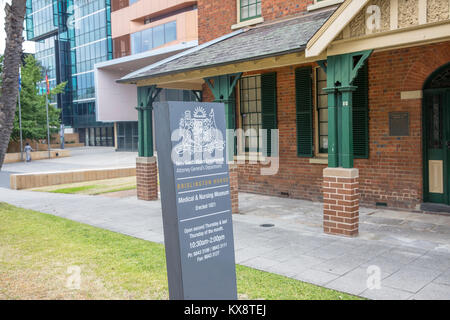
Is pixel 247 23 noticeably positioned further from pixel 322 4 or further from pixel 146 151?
pixel 146 151

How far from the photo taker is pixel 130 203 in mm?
11695

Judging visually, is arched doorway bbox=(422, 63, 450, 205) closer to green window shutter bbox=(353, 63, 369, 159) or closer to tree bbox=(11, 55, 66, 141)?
green window shutter bbox=(353, 63, 369, 159)

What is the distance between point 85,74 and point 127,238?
4757cm

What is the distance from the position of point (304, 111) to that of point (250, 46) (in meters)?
2.57

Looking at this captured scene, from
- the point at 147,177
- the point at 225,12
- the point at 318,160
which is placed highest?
the point at 225,12

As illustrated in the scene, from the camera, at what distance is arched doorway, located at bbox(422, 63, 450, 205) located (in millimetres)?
8789

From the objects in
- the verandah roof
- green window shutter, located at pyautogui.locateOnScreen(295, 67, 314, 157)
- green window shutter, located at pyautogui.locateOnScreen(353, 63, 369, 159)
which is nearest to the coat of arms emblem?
the verandah roof

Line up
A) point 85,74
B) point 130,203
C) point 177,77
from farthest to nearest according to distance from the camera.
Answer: point 85,74
point 130,203
point 177,77

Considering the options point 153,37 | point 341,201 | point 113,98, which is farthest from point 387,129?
point 113,98

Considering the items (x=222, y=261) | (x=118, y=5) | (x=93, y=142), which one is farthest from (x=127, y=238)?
(x=93, y=142)

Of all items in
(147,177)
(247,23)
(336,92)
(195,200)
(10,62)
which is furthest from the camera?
(247,23)

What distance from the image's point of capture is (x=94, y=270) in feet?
19.2

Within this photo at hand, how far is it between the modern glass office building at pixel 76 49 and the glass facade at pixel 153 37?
Answer: 9763 mm
